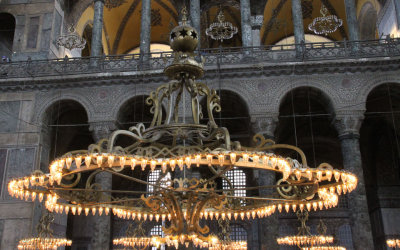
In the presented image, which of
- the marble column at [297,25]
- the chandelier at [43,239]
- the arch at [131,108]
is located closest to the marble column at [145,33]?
the arch at [131,108]

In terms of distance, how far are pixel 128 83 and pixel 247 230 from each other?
23.9ft

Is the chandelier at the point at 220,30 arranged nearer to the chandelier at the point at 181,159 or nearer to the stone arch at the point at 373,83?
the stone arch at the point at 373,83

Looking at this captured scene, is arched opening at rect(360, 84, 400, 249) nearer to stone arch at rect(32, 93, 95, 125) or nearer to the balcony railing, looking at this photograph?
the balcony railing

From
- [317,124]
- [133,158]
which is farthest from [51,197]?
[317,124]

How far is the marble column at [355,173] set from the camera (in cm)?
1289

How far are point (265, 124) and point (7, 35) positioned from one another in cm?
1097

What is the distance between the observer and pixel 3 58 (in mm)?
16641

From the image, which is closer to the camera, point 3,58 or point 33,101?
point 33,101

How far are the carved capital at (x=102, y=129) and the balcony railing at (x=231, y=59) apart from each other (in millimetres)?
1794

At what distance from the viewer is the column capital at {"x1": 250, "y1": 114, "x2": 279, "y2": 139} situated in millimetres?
14173

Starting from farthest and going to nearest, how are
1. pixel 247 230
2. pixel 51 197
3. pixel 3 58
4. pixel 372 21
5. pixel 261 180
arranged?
pixel 372 21
pixel 247 230
pixel 3 58
pixel 261 180
pixel 51 197

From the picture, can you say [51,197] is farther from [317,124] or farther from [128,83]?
[317,124]

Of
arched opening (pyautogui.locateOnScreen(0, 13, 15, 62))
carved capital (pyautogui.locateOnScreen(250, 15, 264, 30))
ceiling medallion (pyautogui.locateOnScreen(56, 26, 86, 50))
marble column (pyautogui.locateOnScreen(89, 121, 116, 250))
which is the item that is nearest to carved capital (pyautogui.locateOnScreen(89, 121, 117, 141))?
marble column (pyautogui.locateOnScreen(89, 121, 116, 250))

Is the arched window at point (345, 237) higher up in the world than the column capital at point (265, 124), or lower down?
lower down
